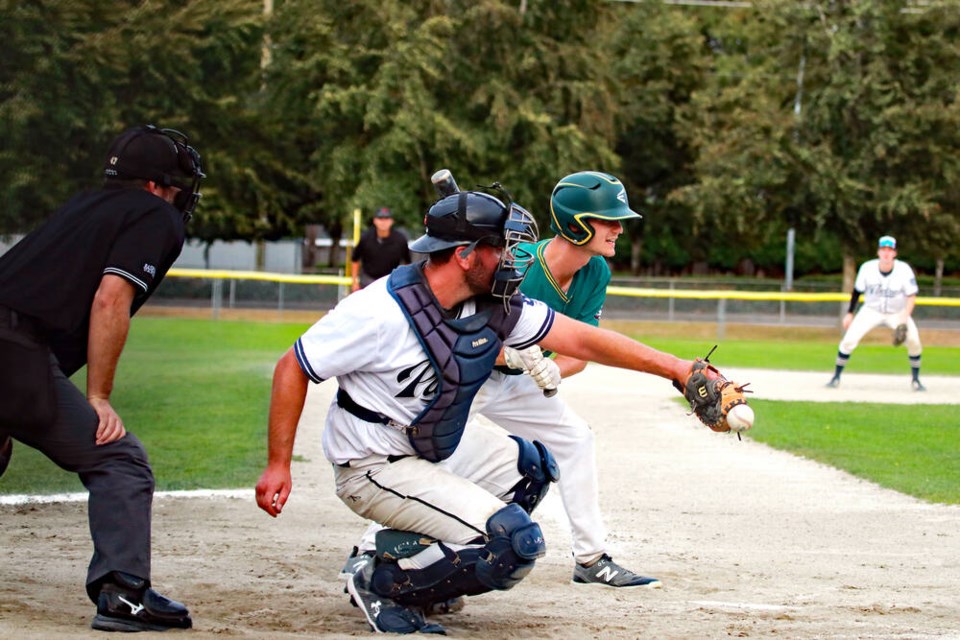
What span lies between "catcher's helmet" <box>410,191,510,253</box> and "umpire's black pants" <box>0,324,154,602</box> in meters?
1.41

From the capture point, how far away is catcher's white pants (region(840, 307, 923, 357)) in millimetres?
17703

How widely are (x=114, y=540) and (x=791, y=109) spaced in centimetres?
3330

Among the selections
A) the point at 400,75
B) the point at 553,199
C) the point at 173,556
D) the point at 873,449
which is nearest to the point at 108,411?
the point at 173,556

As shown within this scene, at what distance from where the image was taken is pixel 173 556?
21.2 feet

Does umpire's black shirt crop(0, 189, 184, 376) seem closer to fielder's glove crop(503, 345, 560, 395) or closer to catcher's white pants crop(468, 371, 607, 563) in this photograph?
fielder's glove crop(503, 345, 560, 395)

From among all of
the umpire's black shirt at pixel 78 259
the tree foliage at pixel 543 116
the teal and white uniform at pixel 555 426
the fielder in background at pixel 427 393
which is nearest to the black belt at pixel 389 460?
the fielder in background at pixel 427 393

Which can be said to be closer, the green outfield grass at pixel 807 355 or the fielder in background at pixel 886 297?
the fielder in background at pixel 886 297

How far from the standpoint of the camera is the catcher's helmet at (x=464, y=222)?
192 inches

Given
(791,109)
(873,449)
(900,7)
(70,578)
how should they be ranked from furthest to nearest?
(791,109)
(900,7)
(873,449)
(70,578)

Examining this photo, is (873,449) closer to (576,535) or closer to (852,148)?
(576,535)

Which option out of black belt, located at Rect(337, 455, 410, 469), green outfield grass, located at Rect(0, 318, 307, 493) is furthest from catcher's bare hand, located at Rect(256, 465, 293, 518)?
green outfield grass, located at Rect(0, 318, 307, 493)

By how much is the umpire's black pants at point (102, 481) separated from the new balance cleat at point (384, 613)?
33.0 inches

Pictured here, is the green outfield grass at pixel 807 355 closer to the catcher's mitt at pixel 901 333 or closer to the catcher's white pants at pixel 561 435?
the catcher's mitt at pixel 901 333

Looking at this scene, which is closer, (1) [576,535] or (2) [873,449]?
(1) [576,535]
